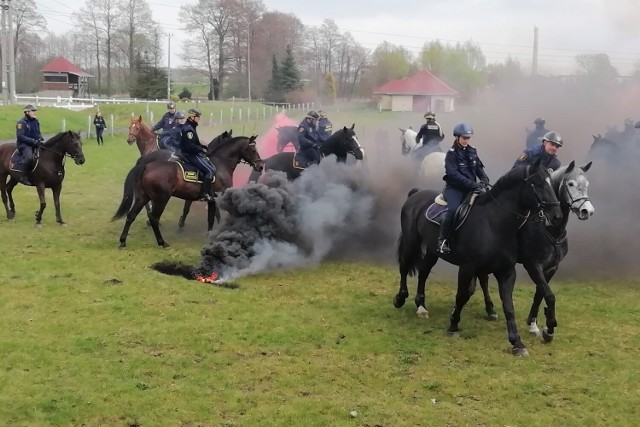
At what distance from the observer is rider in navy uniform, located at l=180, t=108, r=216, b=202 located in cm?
1371

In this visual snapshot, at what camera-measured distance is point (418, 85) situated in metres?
45.1

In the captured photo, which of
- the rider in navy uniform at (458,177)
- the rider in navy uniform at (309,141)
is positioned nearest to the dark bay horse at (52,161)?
the rider in navy uniform at (309,141)

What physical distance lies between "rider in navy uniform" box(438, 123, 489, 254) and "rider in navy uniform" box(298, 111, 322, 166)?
25.2ft

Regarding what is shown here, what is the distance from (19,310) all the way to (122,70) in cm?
8368

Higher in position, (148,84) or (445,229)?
(148,84)

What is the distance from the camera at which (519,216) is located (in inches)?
328

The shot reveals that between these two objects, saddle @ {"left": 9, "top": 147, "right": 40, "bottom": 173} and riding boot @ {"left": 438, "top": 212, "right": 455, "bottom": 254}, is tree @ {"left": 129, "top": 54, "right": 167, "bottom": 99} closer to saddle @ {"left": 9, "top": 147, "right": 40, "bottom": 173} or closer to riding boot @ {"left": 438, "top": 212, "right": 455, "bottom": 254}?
saddle @ {"left": 9, "top": 147, "right": 40, "bottom": 173}

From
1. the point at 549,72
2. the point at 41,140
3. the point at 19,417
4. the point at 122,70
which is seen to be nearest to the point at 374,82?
the point at 549,72

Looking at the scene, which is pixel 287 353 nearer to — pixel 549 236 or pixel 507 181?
pixel 507 181

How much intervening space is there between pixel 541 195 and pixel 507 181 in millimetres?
525

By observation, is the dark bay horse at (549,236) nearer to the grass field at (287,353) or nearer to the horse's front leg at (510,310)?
the horse's front leg at (510,310)

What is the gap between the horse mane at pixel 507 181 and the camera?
831 centimetres

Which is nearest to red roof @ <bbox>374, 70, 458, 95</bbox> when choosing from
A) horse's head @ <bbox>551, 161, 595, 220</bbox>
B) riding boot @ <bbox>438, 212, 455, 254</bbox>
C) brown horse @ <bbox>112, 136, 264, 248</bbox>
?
brown horse @ <bbox>112, 136, 264, 248</bbox>

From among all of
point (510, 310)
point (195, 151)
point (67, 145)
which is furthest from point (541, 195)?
point (67, 145)
